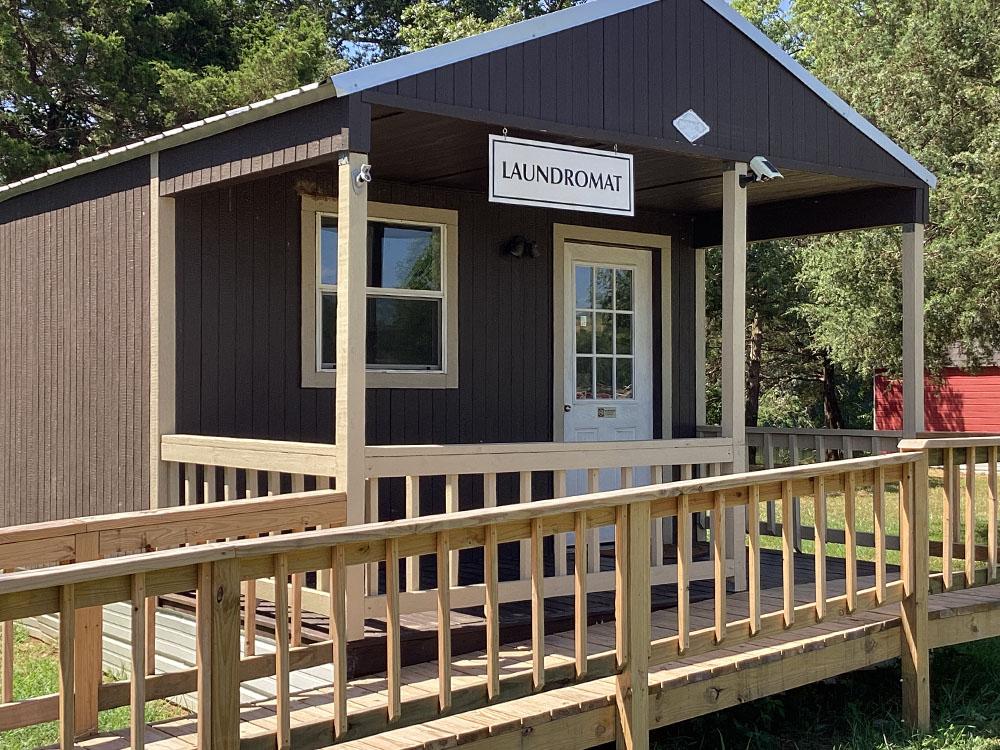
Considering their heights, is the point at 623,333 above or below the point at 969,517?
above

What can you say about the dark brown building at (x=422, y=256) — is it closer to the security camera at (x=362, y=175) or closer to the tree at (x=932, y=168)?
the security camera at (x=362, y=175)

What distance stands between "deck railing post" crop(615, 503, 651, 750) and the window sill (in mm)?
3157

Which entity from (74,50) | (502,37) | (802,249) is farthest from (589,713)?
(74,50)

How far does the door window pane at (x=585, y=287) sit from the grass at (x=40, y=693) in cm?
413

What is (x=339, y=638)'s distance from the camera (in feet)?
12.1

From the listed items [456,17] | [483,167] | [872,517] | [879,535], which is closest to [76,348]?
[483,167]

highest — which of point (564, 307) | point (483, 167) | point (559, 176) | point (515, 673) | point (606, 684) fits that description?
point (483, 167)

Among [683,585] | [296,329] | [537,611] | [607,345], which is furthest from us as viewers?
[607,345]

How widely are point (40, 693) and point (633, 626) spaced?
140 inches

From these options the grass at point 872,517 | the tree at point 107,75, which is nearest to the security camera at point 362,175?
the grass at point 872,517

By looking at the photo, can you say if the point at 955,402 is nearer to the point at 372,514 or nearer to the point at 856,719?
the point at 856,719

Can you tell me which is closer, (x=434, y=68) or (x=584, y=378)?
(x=434, y=68)

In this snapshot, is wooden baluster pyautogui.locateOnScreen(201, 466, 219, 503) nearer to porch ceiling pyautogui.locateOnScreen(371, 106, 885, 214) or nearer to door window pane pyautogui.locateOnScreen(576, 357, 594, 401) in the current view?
porch ceiling pyautogui.locateOnScreen(371, 106, 885, 214)

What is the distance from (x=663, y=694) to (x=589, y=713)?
16.2 inches
